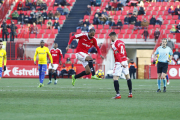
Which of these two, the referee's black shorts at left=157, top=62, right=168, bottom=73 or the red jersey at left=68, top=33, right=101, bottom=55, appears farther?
the referee's black shorts at left=157, top=62, right=168, bottom=73

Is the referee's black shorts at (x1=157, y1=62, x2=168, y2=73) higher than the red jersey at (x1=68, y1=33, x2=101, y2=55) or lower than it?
lower

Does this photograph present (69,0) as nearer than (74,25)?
No

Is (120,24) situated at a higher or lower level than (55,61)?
higher

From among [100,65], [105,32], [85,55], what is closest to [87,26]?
[105,32]

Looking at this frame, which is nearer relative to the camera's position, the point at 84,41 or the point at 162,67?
the point at 84,41

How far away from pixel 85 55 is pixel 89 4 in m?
25.3

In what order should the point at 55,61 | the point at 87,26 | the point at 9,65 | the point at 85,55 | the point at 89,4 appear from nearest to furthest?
the point at 85,55 → the point at 55,61 → the point at 9,65 → the point at 87,26 → the point at 89,4

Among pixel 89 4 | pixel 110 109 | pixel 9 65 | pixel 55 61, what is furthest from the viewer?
pixel 89 4

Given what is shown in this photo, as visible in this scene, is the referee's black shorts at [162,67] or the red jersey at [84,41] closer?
the red jersey at [84,41]

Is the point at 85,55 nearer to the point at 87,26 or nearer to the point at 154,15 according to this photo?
the point at 87,26

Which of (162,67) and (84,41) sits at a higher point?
(84,41)

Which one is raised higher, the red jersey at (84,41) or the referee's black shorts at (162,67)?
the red jersey at (84,41)

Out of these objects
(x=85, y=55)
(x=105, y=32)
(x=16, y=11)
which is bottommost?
(x=85, y=55)

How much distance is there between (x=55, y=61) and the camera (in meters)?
20.2
